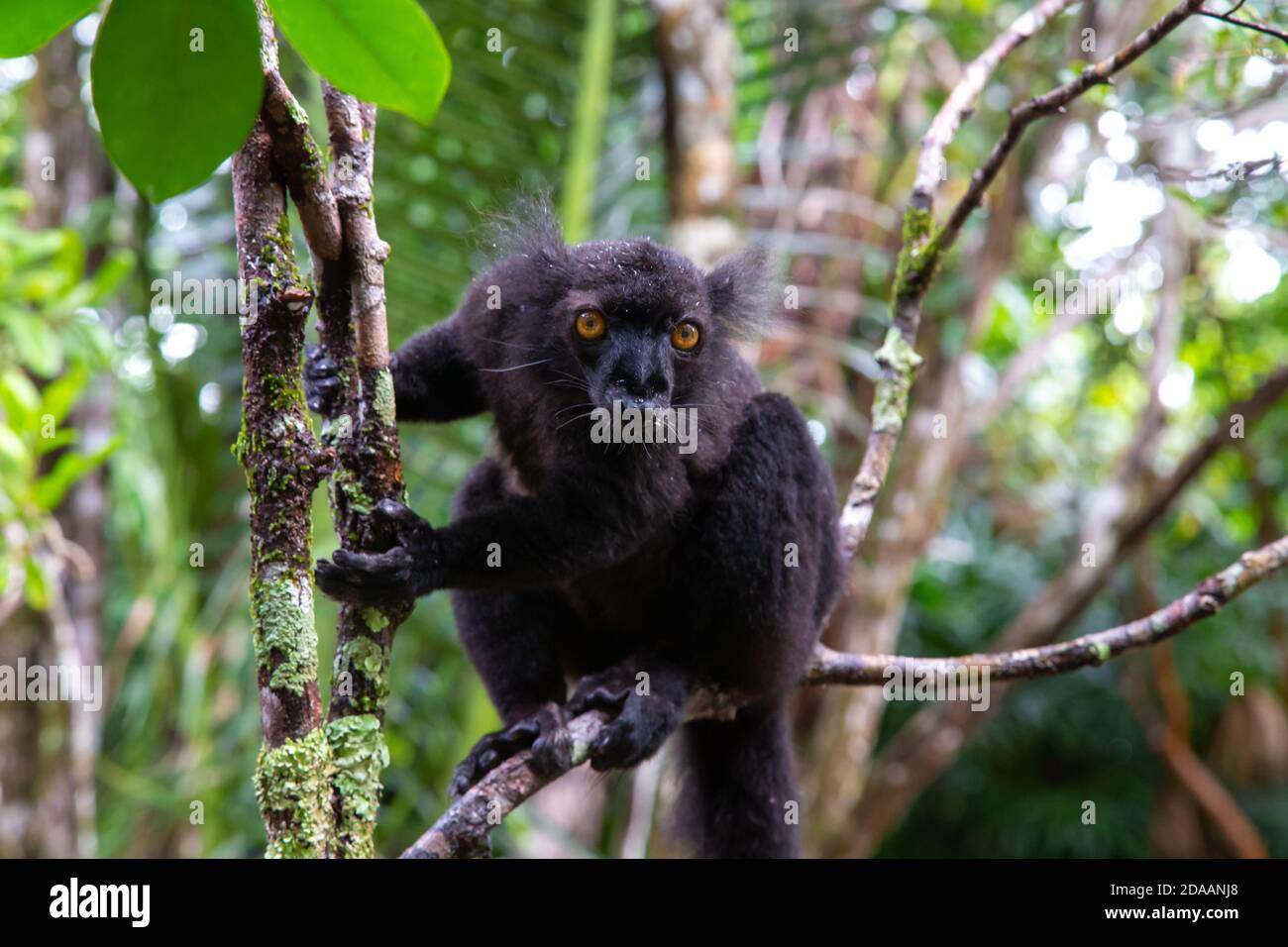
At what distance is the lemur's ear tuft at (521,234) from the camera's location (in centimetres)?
381

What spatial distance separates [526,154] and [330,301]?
349 cm

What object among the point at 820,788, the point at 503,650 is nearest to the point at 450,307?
the point at 503,650

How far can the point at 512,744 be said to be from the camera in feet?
11.0

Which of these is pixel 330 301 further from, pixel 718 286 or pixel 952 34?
pixel 952 34

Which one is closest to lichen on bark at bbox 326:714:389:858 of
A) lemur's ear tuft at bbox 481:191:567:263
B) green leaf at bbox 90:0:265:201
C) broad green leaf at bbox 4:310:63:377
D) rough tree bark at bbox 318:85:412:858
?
rough tree bark at bbox 318:85:412:858

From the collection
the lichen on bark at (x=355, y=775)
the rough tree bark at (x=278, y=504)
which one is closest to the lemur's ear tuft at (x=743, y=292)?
the rough tree bark at (x=278, y=504)

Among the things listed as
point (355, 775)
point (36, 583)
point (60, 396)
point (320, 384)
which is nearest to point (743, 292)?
point (320, 384)

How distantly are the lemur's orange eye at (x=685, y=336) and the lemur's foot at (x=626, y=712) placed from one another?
108 centimetres

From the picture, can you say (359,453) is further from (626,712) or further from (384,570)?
(626,712)

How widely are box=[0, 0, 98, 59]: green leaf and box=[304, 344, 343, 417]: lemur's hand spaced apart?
1403 mm

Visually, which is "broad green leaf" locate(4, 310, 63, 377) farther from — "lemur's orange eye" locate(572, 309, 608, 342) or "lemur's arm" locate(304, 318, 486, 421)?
"lemur's orange eye" locate(572, 309, 608, 342)

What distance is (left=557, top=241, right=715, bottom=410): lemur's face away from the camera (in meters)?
3.37

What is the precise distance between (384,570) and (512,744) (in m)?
0.85

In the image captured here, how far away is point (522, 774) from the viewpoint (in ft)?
10.1
